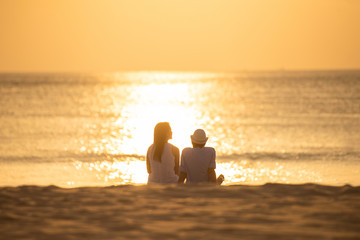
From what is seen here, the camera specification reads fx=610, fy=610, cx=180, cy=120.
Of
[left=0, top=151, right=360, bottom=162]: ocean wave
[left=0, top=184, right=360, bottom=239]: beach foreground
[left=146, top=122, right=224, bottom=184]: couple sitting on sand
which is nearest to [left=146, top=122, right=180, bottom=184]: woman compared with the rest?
[left=146, top=122, right=224, bottom=184]: couple sitting on sand

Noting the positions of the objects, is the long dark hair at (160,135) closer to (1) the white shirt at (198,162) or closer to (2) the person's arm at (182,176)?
(1) the white shirt at (198,162)

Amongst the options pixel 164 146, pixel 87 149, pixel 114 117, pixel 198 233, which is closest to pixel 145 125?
pixel 114 117

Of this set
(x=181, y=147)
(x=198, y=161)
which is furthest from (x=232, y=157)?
(x=198, y=161)

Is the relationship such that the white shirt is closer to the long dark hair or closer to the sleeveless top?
the sleeveless top

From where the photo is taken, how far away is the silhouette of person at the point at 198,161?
9.94 m

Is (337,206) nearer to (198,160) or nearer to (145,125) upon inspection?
(198,160)

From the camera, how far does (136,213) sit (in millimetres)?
7828

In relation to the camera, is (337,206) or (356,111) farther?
(356,111)

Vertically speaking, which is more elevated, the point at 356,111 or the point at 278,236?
the point at 356,111

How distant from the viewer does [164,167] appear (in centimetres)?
1018

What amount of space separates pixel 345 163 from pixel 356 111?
33764 millimetres

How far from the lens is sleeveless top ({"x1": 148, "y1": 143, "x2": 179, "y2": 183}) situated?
33.0ft

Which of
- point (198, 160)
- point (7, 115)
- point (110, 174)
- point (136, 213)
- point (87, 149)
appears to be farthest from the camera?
point (7, 115)

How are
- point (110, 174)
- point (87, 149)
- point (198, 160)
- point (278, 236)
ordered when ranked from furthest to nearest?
point (87, 149)
point (110, 174)
point (198, 160)
point (278, 236)
